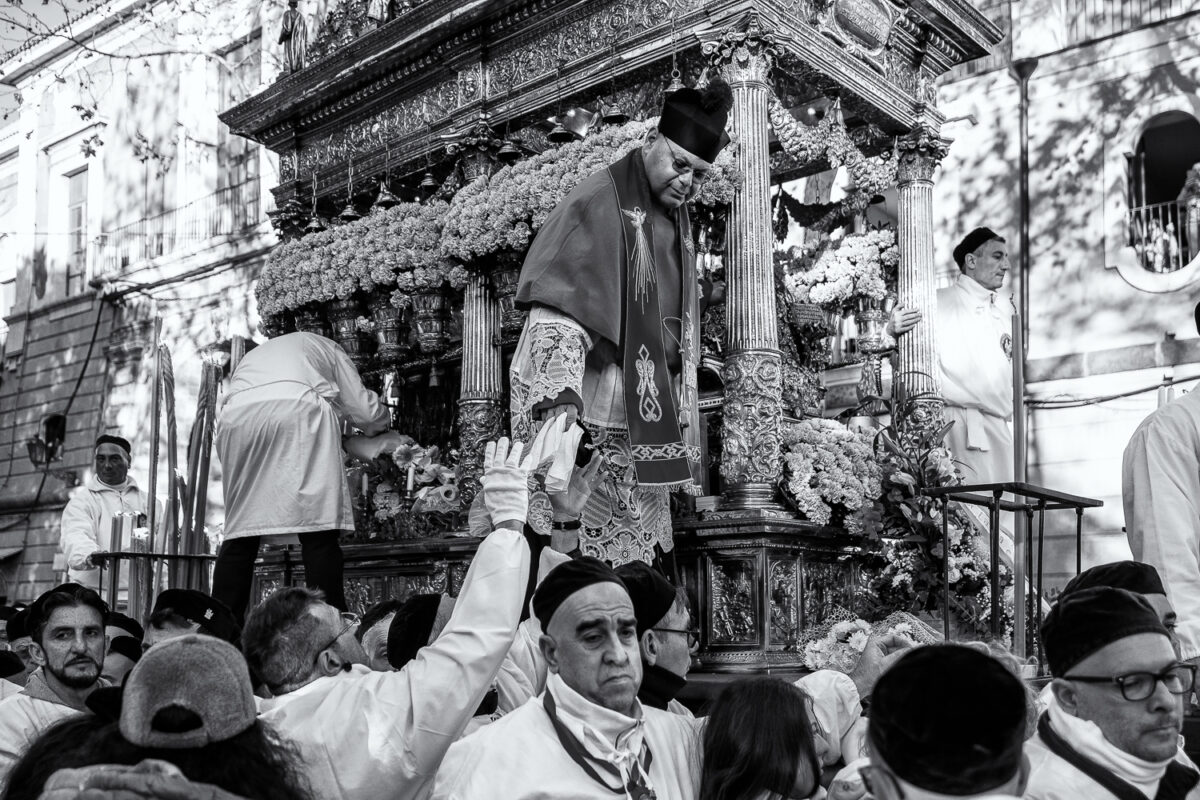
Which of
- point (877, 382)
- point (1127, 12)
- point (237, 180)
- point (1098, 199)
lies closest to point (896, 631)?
point (877, 382)

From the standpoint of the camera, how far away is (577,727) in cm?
354

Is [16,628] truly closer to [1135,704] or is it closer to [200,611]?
[200,611]

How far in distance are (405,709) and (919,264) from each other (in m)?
6.37

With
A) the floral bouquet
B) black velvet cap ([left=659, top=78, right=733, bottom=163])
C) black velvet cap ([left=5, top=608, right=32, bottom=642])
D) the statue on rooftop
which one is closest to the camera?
black velvet cap ([left=659, top=78, right=733, bottom=163])

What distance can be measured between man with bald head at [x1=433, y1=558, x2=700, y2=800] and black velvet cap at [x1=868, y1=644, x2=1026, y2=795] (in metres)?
1.53

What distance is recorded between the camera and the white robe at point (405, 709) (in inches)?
124

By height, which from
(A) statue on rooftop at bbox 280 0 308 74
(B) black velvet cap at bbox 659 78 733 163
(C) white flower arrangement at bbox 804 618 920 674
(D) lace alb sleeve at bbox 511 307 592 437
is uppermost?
(A) statue on rooftop at bbox 280 0 308 74

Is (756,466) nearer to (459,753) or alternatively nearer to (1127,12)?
(459,753)

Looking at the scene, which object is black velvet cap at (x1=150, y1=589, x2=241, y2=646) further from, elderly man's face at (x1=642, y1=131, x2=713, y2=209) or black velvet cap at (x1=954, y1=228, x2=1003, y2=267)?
black velvet cap at (x1=954, y1=228, x2=1003, y2=267)

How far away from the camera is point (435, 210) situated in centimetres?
941

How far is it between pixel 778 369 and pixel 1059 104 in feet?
23.8

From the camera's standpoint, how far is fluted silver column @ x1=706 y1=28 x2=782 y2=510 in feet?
24.3

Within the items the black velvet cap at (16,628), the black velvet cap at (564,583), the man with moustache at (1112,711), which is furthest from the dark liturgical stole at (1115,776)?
the black velvet cap at (16,628)

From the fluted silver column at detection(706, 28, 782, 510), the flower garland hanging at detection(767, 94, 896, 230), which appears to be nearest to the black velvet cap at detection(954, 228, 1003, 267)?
the flower garland hanging at detection(767, 94, 896, 230)
